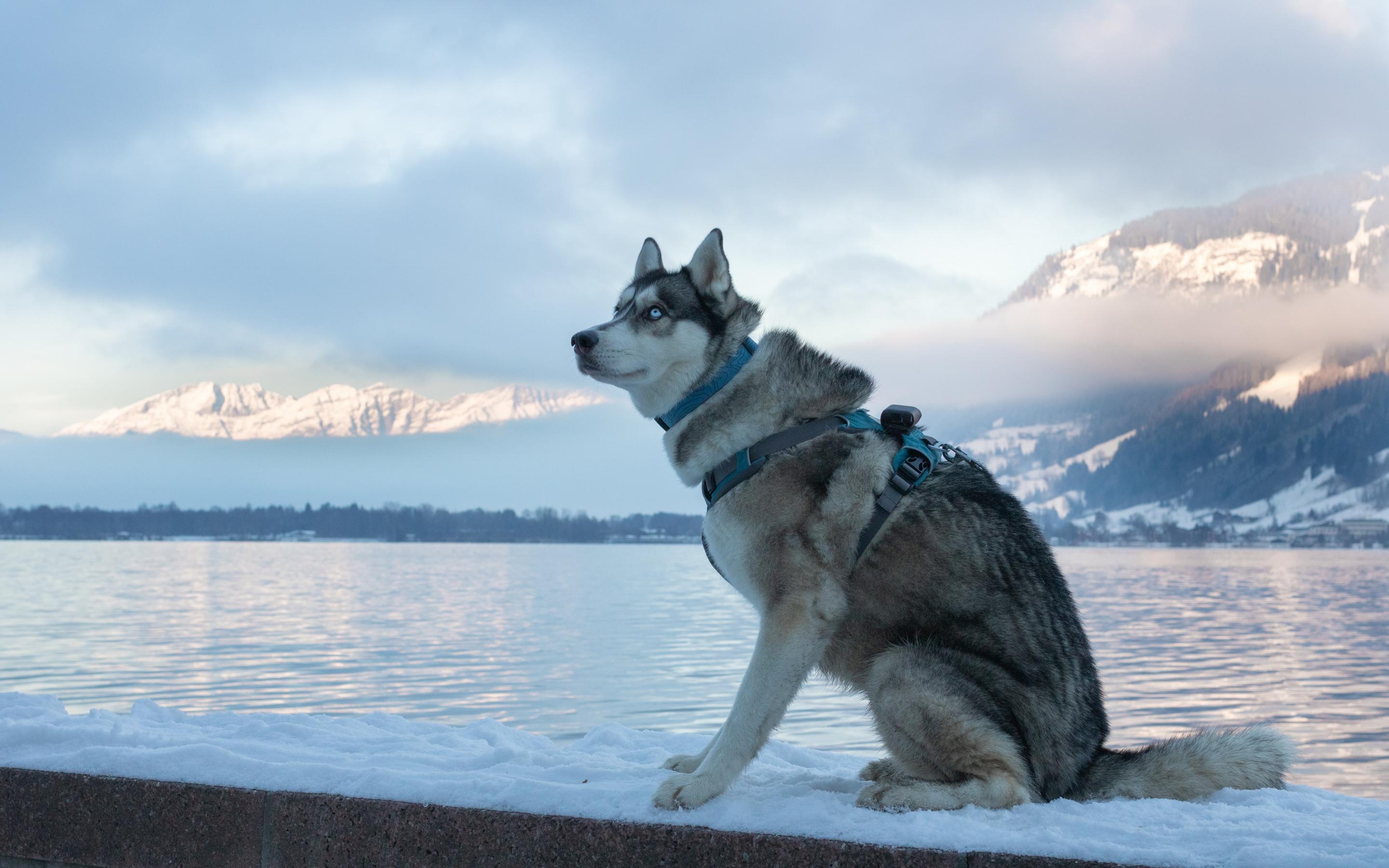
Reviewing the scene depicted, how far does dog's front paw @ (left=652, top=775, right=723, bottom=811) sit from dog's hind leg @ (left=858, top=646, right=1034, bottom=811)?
57 cm

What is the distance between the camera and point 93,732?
503 centimetres

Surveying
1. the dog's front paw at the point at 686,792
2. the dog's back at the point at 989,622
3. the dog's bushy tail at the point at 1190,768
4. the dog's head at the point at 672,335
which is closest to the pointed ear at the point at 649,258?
the dog's head at the point at 672,335

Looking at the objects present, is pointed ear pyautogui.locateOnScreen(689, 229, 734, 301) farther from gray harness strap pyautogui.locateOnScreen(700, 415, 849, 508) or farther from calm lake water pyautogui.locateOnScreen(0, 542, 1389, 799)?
calm lake water pyautogui.locateOnScreen(0, 542, 1389, 799)


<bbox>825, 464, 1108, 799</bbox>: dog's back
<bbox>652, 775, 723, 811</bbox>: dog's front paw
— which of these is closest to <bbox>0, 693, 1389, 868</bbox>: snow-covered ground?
<bbox>652, 775, 723, 811</bbox>: dog's front paw

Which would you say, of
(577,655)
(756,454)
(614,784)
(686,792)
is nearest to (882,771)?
(686,792)

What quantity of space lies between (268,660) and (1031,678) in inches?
918

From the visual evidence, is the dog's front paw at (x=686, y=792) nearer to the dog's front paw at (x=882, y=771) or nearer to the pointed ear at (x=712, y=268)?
the dog's front paw at (x=882, y=771)

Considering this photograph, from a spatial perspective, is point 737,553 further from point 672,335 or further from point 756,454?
point 672,335

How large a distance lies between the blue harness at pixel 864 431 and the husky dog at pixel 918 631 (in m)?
0.03

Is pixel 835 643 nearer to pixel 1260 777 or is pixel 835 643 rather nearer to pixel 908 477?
pixel 908 477

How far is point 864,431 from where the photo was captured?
4.38 m

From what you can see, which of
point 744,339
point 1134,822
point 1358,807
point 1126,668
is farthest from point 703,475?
point 1126,668

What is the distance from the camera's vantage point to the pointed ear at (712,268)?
15.2ft

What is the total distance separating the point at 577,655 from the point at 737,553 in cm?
2368
